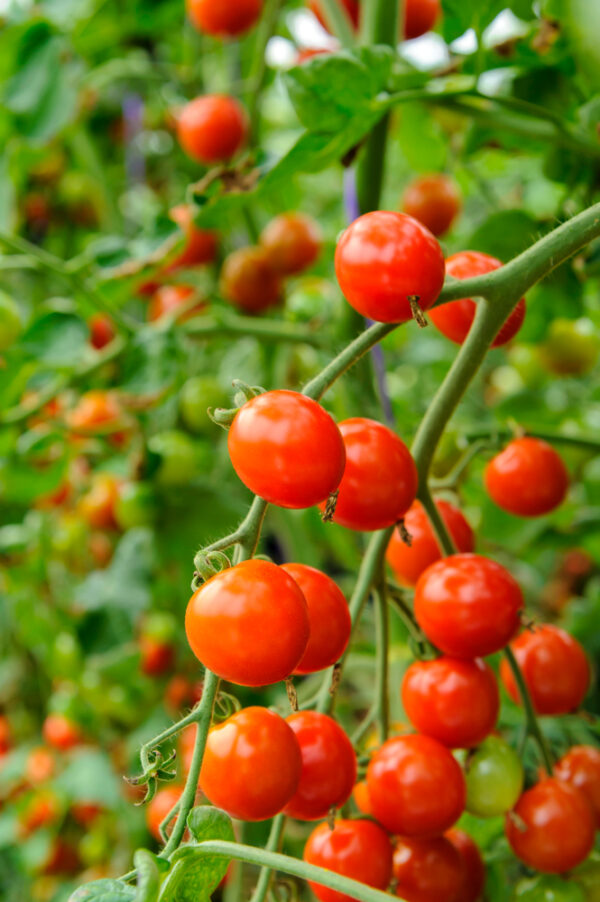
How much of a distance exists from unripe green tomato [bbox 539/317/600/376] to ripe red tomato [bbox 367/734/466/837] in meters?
0.63

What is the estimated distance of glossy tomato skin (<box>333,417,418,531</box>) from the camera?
0.38 metres

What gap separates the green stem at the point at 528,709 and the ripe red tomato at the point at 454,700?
3 centimetres

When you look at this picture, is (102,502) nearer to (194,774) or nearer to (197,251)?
(197,251)

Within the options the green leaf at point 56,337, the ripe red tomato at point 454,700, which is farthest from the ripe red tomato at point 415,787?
the green leaf at point 56,337

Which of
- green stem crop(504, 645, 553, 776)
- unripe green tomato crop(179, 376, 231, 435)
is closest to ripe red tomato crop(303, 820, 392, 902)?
green stem crop(504, 645, 553, 776)

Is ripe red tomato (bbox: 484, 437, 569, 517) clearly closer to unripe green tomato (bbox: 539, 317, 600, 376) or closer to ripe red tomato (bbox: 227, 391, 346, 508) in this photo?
ripe red tomato (bbox: 227, 391, 346, 508)

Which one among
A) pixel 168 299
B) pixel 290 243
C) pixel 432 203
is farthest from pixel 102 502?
pixel 432 203

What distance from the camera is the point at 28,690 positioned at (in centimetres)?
154

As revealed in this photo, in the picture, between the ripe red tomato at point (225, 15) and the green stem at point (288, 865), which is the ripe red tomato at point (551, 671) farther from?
the ripe red tomato at point (225, 15)

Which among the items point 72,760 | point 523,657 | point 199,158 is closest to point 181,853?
point 523,657

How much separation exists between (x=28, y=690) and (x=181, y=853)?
4.40 ft

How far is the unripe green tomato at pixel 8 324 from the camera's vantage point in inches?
32.4

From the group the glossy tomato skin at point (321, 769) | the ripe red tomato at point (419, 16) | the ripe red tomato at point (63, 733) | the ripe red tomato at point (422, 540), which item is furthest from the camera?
the ripe red tomato at point (63, 733)

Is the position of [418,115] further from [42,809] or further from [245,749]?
[42,809]
